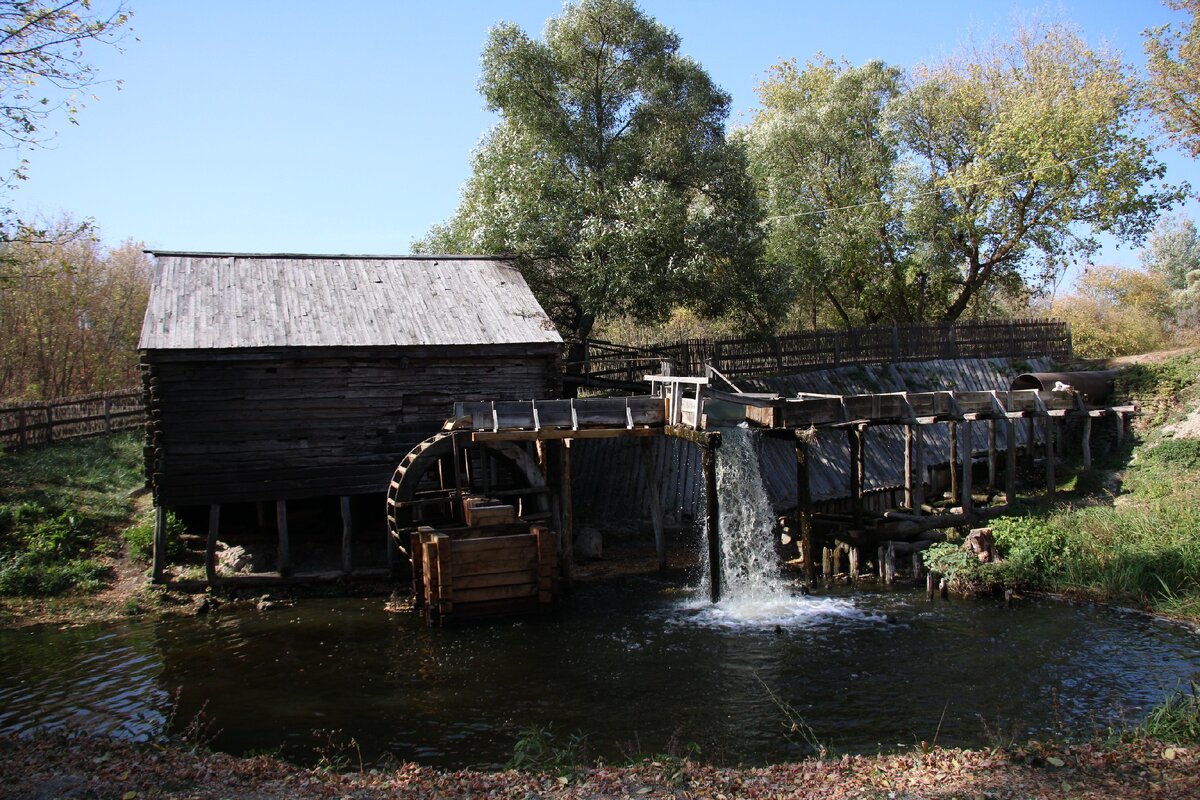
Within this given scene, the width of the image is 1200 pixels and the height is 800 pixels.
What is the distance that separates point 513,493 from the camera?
16031 millimetres

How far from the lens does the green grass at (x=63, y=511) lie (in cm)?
1559

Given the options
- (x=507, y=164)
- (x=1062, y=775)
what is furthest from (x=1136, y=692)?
(x=507, y=164)

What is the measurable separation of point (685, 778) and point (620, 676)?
3771 mm

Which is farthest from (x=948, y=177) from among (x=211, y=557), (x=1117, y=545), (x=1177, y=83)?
(x=211, y=557)

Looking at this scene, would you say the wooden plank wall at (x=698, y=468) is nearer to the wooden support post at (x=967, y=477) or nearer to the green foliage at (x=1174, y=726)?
the wooden support post at (x=967, y=477)

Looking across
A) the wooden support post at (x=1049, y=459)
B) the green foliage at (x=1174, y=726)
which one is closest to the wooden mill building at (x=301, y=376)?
the wooden support post at (x=1049, y=459)

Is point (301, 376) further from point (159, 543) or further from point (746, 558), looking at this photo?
point (746, 558)

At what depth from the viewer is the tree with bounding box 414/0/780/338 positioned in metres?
20.3

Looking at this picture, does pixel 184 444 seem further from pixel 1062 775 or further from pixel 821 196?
pixel 821 196

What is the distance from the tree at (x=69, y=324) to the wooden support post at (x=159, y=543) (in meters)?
14.0

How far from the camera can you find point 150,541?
1675 cm

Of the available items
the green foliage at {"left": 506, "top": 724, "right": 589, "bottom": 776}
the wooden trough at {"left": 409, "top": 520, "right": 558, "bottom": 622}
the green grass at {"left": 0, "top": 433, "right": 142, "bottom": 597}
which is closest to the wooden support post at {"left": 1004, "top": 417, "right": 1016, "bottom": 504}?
the wooden trough at {"left": 409, "top": 520, "right": 558, "bottom": 622}

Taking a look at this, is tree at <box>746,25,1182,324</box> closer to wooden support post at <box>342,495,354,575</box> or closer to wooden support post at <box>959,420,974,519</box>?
wooden support post at <box>959,420,974,519</box>

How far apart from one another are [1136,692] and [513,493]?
10.1 meters
